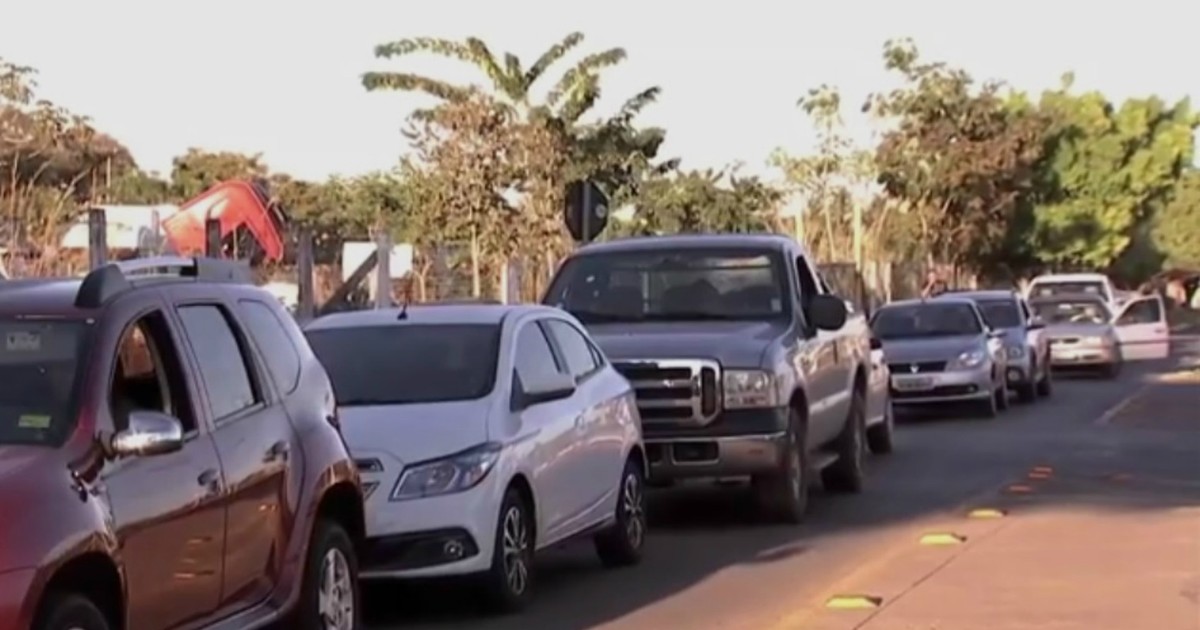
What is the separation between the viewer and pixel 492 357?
1264 centimetres

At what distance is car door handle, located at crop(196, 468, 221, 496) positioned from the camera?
857 cm

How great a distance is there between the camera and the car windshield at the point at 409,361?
12414 millimetres

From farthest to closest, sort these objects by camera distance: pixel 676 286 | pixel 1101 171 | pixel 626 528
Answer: pixel 1101 171
pixel 676 286
pixel 626 528

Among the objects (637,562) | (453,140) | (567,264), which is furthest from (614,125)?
(637,562)

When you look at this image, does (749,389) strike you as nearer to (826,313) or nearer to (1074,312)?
(826,313)

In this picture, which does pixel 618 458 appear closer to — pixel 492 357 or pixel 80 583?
pixel 492 357

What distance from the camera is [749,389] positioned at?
15617mm

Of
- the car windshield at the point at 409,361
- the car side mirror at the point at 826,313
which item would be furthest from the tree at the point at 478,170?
the car windshield at the point at 409,361

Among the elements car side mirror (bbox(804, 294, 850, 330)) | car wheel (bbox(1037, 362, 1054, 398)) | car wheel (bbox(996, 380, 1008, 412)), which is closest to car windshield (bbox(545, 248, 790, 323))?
car side mirror (bbox(804, 294, 850, 330))

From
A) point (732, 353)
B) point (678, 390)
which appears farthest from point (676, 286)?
point (678, 390)

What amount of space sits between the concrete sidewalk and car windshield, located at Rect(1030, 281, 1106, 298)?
22.6m

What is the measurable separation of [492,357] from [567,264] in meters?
4.80

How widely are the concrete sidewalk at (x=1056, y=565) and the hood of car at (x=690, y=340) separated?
184 cm

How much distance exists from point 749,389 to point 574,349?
227 cm
